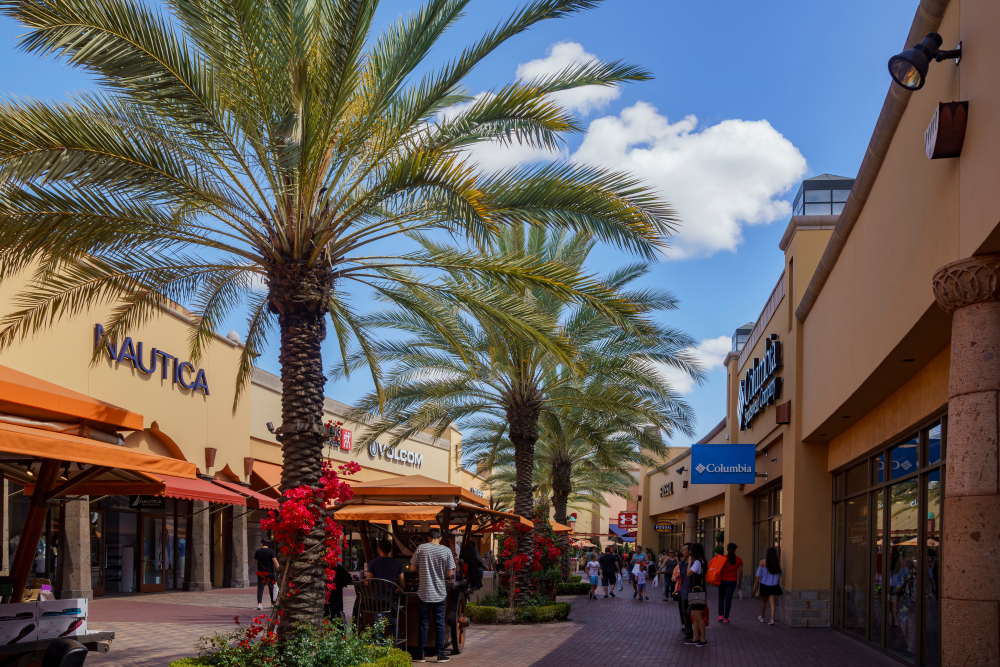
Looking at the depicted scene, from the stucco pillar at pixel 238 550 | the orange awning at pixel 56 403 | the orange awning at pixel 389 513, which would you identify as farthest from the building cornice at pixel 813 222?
the stucco pillar at pixel 238 550

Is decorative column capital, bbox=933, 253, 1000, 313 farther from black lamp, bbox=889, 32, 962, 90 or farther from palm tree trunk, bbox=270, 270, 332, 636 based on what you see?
palm tree trunk, bbox=270, 270, 332, 636

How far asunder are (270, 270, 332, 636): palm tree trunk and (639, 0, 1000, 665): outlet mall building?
19.7 feet

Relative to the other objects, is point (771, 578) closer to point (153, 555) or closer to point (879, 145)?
point (879, 145)

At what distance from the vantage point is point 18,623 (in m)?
8.05

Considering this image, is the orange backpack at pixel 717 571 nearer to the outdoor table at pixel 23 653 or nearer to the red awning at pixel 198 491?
the red awning at pixel 198 491

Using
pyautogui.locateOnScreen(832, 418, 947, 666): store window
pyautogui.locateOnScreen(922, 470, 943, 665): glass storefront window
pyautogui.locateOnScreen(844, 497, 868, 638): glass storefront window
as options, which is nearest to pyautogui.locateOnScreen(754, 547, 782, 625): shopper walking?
pyautogui.locateOnScreen(832, 418, 947, 666): store window

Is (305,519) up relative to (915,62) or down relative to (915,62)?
down

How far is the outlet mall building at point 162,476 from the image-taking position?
1844 centimetres

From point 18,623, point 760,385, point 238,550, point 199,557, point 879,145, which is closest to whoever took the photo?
point 18,623

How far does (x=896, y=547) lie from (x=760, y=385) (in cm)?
1112

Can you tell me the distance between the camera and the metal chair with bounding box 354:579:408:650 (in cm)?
1203

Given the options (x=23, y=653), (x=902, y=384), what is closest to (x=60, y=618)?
(x=23, y=653)

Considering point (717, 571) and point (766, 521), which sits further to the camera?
point (766, 521)

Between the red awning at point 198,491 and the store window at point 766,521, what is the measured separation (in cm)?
1265
